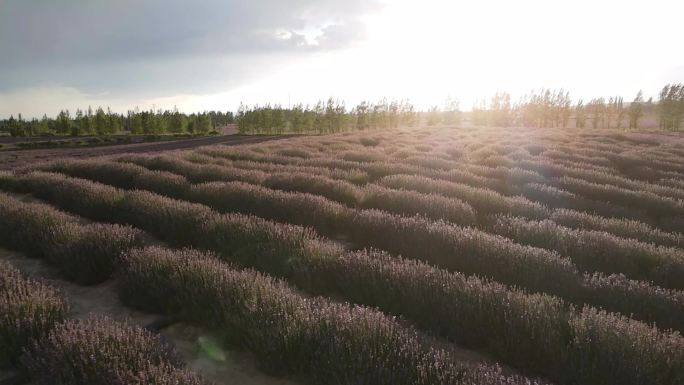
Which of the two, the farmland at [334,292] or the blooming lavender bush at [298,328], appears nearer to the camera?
the blooming lavender bush at [298,328]

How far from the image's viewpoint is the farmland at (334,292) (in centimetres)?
247

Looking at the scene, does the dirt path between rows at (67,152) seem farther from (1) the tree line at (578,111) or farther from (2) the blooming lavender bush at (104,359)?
(1) the tree line at (578,111)

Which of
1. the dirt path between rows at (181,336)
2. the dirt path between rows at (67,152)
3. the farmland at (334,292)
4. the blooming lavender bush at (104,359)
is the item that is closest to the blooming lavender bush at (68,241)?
the farmland at (334,292)

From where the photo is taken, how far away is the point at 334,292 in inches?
154

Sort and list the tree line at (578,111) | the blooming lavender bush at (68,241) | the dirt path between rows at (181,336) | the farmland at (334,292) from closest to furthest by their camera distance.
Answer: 1. the farmland at (334,292)
2. the dirt path between rows at (181,336)
3. the blooming lavender bush at (68,241)
4. the tree line at (578,111)

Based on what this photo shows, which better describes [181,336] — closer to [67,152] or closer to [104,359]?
[104,359]

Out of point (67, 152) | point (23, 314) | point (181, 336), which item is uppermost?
point (23, 314)

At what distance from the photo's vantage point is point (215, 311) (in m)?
3.12

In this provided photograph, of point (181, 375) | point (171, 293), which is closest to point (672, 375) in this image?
point (181, 375)

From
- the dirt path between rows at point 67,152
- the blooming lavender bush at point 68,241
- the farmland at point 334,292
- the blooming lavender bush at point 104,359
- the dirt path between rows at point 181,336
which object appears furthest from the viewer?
the dirt path between rows at point 67,152

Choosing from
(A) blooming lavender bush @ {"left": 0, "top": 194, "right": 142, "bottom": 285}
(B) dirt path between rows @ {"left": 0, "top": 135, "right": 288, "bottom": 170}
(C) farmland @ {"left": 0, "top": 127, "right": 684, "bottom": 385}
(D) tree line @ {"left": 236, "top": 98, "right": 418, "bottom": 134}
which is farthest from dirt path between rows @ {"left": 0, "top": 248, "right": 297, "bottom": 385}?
(D) tree line @ {"left": 236, "top": 98, "right": 418, "bottom": 134}

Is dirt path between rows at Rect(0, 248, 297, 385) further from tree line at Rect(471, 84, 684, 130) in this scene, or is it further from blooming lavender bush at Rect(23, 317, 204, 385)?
tree line at Rect(471, 84, 684, 130)

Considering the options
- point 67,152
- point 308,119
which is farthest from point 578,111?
point 67,152

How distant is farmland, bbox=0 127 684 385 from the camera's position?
2.47 meters
